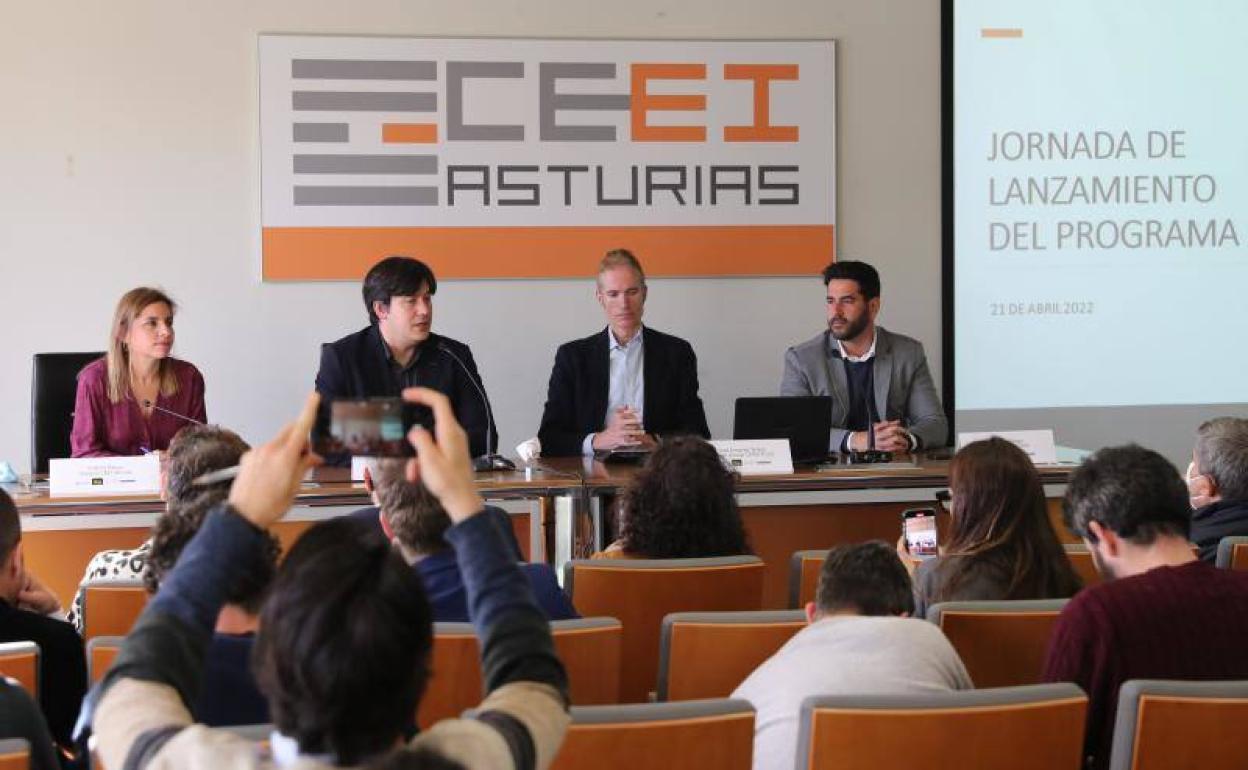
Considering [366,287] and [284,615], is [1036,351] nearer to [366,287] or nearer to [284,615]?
[366,287]

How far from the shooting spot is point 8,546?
8.14 feet

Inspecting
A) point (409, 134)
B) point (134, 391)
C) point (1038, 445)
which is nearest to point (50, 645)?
point (134, 391)

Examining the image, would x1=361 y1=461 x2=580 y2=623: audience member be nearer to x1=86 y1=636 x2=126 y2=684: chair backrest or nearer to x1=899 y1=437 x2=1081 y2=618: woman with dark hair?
x1=86 y1=636 x2=126 y2=684: chair backrest

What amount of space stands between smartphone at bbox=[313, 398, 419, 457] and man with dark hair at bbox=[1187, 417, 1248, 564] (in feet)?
8.26

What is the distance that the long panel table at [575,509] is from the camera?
13.4ft

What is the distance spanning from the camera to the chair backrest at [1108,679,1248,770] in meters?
1.83

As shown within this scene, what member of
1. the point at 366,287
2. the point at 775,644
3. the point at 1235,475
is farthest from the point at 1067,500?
the point at 366,287

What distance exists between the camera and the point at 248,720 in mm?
1868

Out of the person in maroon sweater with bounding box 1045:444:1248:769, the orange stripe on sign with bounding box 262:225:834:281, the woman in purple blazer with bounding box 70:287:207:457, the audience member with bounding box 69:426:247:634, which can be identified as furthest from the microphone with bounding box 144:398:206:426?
the person in maroon sweater with bounding box 1045:444:1248:769

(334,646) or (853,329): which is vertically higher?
(853,329)

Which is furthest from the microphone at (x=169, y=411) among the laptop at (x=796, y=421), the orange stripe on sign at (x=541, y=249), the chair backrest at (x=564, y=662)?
the chair backrest at (x=564, y=662)

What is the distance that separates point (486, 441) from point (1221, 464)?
251 cm

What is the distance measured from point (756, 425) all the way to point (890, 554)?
242cm

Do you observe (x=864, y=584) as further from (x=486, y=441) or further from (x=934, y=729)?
(x=486, y=441)
